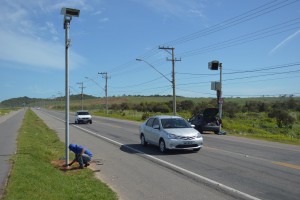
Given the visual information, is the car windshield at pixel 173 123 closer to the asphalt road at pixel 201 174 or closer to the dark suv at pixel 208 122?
the asphalt road at pixel 201 174

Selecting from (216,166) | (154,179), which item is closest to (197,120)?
(216,166)

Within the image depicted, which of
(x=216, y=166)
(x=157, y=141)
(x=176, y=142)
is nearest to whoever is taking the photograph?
(x=216, y=166)

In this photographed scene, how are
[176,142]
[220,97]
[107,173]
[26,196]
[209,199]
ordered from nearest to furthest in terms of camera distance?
[26,196], [209,199], [107,173], [176,142], [220,97]

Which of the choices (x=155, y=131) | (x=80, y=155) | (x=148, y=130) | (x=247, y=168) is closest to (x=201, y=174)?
(x=247, y=168)

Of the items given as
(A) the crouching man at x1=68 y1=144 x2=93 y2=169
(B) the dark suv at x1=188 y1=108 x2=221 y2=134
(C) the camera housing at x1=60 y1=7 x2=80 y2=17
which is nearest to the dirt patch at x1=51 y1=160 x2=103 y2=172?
(A) the crouching man at x1=68 y1=144 x2=93 y2=169

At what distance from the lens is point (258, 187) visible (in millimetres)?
8719

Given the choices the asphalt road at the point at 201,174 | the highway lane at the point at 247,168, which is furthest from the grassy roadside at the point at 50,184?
the highway lane at the point at 247,168

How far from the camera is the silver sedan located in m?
14.9

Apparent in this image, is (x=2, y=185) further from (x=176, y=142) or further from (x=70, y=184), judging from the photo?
(x=176, y=142)

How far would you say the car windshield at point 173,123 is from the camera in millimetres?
16109

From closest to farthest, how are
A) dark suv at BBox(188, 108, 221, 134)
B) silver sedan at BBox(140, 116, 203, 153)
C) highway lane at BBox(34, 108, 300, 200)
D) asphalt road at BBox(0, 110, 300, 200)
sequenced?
asphalt road at BBox(0, 110, 300, 200)
highway lane at BBox(34, 108, 300, 200)
silver sedan at BBox(140, 116, 203, 153)
dark suv at BBox(188, 108, 221, 134)

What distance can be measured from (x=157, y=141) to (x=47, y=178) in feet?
24.6

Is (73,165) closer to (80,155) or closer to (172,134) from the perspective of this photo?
(80,155)

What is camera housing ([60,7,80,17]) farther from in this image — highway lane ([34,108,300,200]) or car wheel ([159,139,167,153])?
car wheel ([159,139,167,153])
